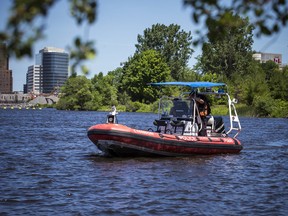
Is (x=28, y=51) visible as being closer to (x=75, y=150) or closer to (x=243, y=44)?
(x=75, y=150)

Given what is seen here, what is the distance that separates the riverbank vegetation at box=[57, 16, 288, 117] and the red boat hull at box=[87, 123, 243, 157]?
58.5 meters

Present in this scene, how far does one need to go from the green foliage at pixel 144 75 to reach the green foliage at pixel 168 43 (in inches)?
402

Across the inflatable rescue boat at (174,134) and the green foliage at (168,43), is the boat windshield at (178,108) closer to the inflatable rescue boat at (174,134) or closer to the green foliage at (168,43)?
the inflatable rescue boat at (174,134)

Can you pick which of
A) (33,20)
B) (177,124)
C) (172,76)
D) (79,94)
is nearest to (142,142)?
(177,124)

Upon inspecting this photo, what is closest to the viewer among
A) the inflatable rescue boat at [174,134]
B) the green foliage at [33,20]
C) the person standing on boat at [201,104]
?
the green foliage at [33,20]

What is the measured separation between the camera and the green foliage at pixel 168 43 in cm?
11694

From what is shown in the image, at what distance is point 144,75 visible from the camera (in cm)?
10481

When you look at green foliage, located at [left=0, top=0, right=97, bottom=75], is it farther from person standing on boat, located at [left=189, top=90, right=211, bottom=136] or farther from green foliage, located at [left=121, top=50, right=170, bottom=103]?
green foliage, located at [left=121, top=50, right=170, bottom=103]

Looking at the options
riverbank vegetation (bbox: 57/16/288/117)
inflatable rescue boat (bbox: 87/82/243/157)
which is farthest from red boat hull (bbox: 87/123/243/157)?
riverbank vegetation (bbox: 57/16/288/117)

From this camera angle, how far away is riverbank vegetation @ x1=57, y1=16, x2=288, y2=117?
84.1m

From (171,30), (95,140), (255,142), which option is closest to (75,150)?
(95,140)

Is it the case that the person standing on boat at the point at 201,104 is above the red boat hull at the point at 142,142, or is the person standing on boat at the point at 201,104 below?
above

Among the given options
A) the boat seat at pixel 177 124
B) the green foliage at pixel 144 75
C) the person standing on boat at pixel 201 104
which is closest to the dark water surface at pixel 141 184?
the boat seat at pixel 177 124

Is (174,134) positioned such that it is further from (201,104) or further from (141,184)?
(141,184)
